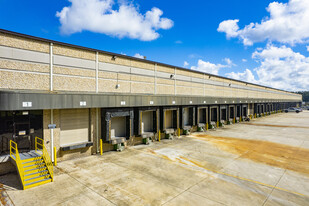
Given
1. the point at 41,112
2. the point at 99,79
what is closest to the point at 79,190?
the point at 41,112

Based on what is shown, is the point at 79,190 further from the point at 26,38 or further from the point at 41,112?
the point at 26,38

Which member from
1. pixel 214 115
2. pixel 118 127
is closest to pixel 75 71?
pixel 118 127

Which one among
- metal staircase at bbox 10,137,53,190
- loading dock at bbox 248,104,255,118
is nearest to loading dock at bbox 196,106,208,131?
metal staircase at bbox 10,137,53,190

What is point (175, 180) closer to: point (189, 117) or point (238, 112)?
point (189, 117)

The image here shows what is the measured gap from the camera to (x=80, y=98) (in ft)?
42.7

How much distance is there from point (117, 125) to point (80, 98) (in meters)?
5.08

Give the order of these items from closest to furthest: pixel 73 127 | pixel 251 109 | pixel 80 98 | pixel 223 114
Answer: pixel 80 98, pixel 73 127, pixel 223 114, pixel 251 109

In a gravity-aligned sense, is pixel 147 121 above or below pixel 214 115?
above

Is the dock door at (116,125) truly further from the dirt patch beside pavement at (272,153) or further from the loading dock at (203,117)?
the loading dock at (203,117)

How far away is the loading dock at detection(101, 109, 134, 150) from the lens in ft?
49.4

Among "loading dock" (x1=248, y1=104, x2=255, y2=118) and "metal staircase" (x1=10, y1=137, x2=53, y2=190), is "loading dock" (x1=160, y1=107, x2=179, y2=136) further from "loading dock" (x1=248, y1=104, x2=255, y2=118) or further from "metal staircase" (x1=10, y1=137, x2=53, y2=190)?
"loading dock" (x1=248, y1=104, x2=255, y2=118)

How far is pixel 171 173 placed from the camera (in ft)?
35.9

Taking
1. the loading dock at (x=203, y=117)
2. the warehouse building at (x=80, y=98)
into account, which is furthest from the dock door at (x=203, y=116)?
the warehouse building at (x=80, y=98)

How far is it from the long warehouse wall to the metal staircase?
14.5ft
